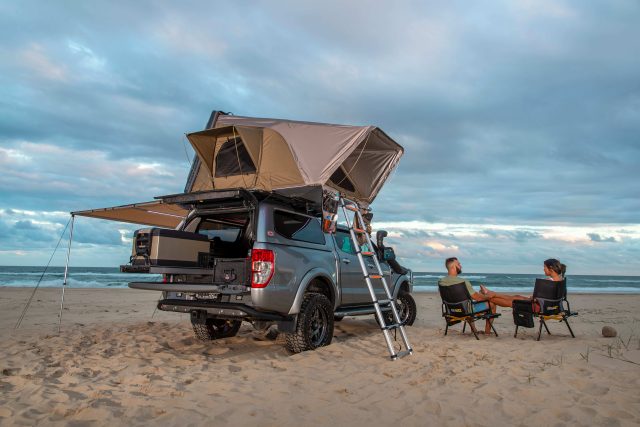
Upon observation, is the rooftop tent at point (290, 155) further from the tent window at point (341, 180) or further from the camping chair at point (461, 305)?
the camping chair at point (461, 305)

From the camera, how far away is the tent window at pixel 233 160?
7.83 metres

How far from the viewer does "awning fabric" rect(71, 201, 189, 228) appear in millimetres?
7410

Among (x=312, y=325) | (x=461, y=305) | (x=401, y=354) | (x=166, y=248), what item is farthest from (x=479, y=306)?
(x=166, y=248)

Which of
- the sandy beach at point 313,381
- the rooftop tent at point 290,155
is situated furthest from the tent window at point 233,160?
the sandy beach at point 313,381

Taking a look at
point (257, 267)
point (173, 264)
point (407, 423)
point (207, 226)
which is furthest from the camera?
point (207, 226)

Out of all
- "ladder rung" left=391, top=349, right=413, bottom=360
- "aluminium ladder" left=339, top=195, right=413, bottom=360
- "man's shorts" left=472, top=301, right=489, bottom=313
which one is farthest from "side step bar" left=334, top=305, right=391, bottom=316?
"man's shorts" left=472, top=301, right=489, bottom=313

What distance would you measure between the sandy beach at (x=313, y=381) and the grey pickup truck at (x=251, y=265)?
1.67 ft

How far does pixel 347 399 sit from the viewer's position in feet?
13.6

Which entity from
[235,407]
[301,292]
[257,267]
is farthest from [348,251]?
[235,407]

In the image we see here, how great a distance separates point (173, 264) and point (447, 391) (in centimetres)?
342

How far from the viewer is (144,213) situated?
797 cm

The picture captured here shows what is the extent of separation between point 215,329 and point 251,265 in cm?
232

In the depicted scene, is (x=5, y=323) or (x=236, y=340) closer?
(x=236, y=340)

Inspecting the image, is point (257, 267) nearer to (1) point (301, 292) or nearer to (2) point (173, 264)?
(1) point (301, 292)
